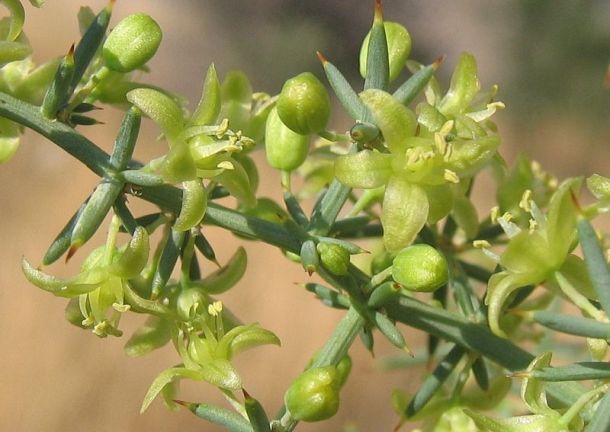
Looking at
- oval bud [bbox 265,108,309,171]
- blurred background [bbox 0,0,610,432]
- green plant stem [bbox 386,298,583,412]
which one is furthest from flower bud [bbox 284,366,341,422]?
blurred background [bbox 0,0,610,432]

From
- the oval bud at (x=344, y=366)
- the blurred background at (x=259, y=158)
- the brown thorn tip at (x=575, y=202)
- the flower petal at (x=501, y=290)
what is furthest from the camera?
the blurred background at (x=259, y=158)

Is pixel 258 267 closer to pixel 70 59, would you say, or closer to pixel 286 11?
pixel 286 11

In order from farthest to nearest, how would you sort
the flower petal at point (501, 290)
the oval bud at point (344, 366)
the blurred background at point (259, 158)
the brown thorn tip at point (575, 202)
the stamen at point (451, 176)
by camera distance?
the blurred background at point (259, 158), the oval bud at point (344, 366), the stamen at point (451, 176), the flower petal at point (501, 290), the brown thorn tip at point (575, 202)

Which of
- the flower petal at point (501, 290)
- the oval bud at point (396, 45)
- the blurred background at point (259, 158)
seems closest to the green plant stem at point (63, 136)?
the oval bud at point (396, 45)

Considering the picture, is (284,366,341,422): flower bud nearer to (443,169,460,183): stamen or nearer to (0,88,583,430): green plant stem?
(0,88,583,430): green plant stem

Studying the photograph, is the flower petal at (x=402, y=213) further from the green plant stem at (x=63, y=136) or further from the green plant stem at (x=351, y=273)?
the green plant stem at (x=63, y=136)
